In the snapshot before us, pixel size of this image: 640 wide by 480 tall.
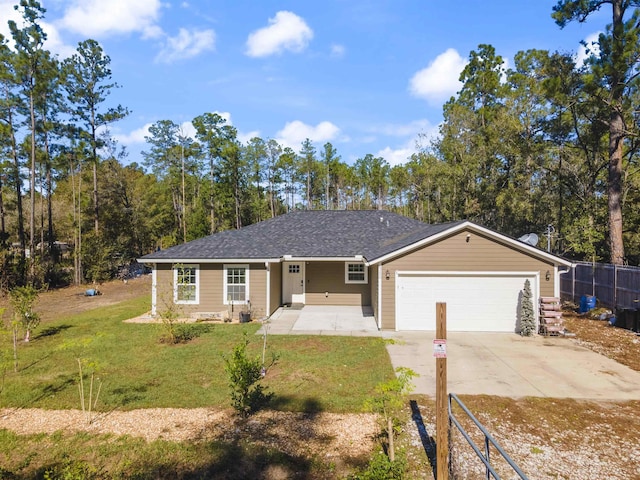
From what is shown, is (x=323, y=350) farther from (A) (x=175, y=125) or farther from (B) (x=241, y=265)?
(A) (x=175, y=125)

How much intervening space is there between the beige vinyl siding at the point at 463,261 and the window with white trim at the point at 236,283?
5783 millimetres

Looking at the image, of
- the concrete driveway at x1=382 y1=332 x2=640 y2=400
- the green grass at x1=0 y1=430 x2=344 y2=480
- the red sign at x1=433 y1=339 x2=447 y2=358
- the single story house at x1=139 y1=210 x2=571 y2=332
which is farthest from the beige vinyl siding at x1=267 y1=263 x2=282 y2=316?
the red sign at x1=433 y1=339 x2=447 y2=358

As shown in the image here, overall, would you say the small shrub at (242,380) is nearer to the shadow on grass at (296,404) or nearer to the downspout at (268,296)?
the shadow on grass at (296,404)

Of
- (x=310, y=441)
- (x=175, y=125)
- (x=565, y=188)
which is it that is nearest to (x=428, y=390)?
(x=310, y=441)

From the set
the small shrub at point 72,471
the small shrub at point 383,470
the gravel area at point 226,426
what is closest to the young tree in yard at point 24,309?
the gravel area at point 226,426

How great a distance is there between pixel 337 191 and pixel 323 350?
43.8 m

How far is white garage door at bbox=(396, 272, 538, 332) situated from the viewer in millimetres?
12469

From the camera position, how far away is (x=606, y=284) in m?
15.4

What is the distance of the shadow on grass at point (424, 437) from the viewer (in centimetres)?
510

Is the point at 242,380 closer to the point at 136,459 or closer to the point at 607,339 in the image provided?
the point at 136,459

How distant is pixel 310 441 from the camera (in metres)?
5.45

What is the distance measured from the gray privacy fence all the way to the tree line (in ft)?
2.80

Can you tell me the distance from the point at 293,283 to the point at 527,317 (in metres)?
9.75

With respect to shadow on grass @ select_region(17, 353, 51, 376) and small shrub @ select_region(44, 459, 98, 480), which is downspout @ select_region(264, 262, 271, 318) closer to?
shadow on grass @ select_region(17, 353, 51, 376)
